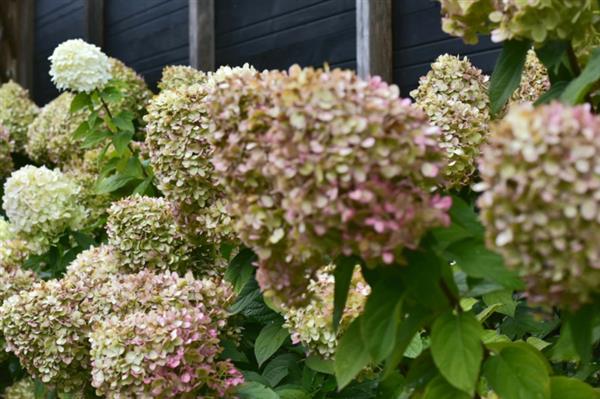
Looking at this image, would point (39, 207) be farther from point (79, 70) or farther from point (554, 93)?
point (554, 93)

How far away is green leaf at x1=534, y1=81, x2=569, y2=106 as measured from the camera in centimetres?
86

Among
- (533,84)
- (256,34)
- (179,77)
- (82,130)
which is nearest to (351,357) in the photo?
(533,84)

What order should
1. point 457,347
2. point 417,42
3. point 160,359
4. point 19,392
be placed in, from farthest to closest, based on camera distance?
point 19,392 → point 417,42 → point 160,359 → point 457,347

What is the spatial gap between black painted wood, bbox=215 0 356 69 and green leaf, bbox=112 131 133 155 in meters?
0.59

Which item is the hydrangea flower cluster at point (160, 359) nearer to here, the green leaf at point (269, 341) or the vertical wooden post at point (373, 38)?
the green leaf at point (269, 341)

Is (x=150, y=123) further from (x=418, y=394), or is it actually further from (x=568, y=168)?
(x=568, y=168)

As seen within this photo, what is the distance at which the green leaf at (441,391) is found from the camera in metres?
0.83

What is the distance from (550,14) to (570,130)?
24 centimetres

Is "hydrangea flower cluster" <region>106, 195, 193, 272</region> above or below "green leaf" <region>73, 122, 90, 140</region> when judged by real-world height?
below

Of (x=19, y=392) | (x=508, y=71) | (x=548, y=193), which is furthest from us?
(x=19, y=392)

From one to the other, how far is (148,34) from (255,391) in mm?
2770

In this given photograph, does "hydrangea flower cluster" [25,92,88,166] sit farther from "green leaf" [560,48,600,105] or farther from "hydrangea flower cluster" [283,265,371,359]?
"green leaf" [560,48,600,105]

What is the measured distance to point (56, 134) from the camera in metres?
3.21

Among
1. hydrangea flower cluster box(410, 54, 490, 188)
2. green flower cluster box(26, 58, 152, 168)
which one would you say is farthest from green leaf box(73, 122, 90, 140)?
hydrangea flower cluster box(410, 54, 490, 188)
